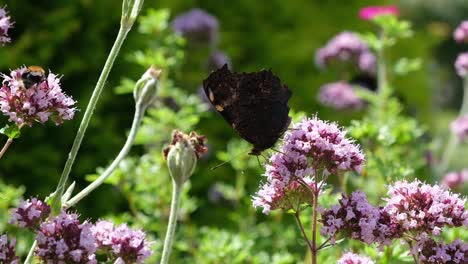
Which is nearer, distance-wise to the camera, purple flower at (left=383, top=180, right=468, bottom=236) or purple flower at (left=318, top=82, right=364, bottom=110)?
purple flower at (left=383, top=180, right=468, bottom=236)

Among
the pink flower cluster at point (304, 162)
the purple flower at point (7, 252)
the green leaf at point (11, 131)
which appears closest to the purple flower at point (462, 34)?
the pink flower cluster at point (304, 162)

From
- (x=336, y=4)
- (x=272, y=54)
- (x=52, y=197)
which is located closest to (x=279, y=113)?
(x=52, y=197)

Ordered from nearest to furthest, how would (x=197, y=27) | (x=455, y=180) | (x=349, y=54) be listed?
(x=455, y=180) → (x=349, y=54) → (x=197, y=27)

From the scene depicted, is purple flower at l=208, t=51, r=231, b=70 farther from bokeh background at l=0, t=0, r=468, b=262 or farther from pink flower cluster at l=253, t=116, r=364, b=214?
pink flower cluster at l=253, t=116, r=364, b=214

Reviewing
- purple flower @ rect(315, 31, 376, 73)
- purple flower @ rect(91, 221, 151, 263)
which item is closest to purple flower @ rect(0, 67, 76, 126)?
purple flower @ rect(91, 221, 151, 263)

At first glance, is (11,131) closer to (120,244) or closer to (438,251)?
(120,244)

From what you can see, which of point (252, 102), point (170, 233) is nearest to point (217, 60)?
point (252, 102)

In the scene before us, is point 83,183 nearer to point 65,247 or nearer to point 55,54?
point 55,54
